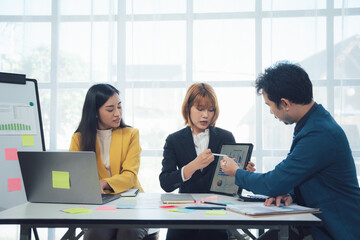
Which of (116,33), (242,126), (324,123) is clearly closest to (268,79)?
(324,123)

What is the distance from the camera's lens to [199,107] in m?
2.26

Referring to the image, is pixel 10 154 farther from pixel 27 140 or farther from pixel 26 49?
pixel 26 49

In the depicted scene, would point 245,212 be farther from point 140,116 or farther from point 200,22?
point 200,22

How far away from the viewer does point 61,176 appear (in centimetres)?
162

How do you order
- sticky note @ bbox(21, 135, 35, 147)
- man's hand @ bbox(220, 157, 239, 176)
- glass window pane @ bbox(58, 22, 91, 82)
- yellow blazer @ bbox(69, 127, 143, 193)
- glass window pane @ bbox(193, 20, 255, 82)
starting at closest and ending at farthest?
man's hand @ bbox(220, 157, 239, 176)
yellow blazer @ bbox(69, 127, 143, 193)
sticky note @ bbox(21, 135, 35, 147)
glass window pane @ bbox(193, 20, 255, 82)
glass window pane @ bbox(58, 22, 91, 82)

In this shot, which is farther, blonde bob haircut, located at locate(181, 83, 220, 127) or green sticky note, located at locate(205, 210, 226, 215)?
blonde bob haircut, located at locate(181, 83, 220, 127)

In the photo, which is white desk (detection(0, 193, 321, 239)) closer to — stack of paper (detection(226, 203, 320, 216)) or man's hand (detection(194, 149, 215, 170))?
stack of paper (detection(226, 203, 320, 216))

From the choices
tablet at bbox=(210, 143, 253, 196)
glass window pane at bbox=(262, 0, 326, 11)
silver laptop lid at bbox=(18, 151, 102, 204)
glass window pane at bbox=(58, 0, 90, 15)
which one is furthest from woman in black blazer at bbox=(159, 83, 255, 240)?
glass window pane at bbox=(58, 0, 90, 15)

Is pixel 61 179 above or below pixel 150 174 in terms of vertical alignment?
above

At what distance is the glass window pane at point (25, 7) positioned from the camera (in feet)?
11.3

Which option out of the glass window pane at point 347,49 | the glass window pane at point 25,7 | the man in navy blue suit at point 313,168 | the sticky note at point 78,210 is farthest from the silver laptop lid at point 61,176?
the glass window pane at point 347,49

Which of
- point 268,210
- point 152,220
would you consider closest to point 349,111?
point 268,210

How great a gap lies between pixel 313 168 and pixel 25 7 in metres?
3.15

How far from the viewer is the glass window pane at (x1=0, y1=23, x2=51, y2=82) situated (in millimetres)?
3400
